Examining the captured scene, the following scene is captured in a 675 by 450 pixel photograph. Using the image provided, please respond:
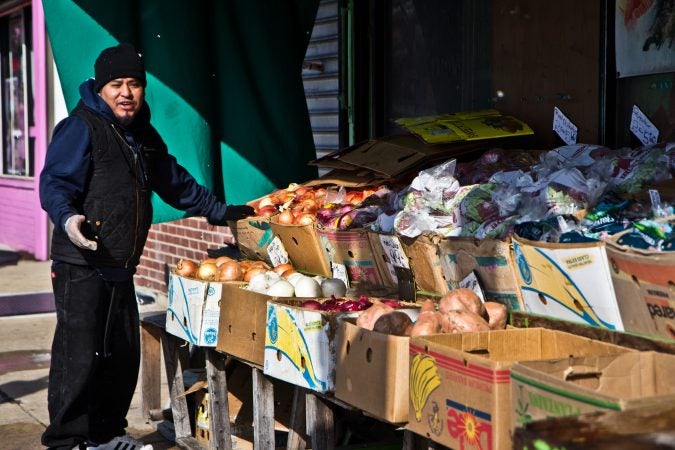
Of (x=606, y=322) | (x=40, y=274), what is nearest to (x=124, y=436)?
(x=606, y=322)

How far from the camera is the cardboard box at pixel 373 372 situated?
3.72 meters

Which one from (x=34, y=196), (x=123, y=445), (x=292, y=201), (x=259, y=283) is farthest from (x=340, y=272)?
(x=34, y=196)

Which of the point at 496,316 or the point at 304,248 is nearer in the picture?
the point at 496,316

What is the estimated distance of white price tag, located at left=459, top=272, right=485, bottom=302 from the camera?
4336 mm

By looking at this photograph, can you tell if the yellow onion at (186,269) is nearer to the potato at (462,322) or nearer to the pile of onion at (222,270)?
the pile of onion at (222,270)

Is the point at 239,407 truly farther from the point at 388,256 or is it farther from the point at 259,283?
the point at 388,256

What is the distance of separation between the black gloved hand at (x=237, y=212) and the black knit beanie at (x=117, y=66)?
1.04m

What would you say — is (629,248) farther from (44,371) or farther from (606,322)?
(44,371)

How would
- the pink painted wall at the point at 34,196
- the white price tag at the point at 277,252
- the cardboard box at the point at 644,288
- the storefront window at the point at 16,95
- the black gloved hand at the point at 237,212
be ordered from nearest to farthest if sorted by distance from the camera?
the cardboard box at the point at 644,288 → the white price tag at the point at 277,252 → the black gloved hand at the point at 237,212 → the pink painted wall at the point at 34,196 → the storefront window at the point at 16,95

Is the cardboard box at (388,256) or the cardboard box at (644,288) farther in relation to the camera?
the cardboard box at (388,256)

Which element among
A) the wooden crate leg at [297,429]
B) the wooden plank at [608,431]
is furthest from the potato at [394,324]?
the wooden plank at [608,431]

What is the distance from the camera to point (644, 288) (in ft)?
11.4

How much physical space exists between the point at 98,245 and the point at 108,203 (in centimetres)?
22

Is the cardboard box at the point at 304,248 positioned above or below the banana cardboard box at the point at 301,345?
above
